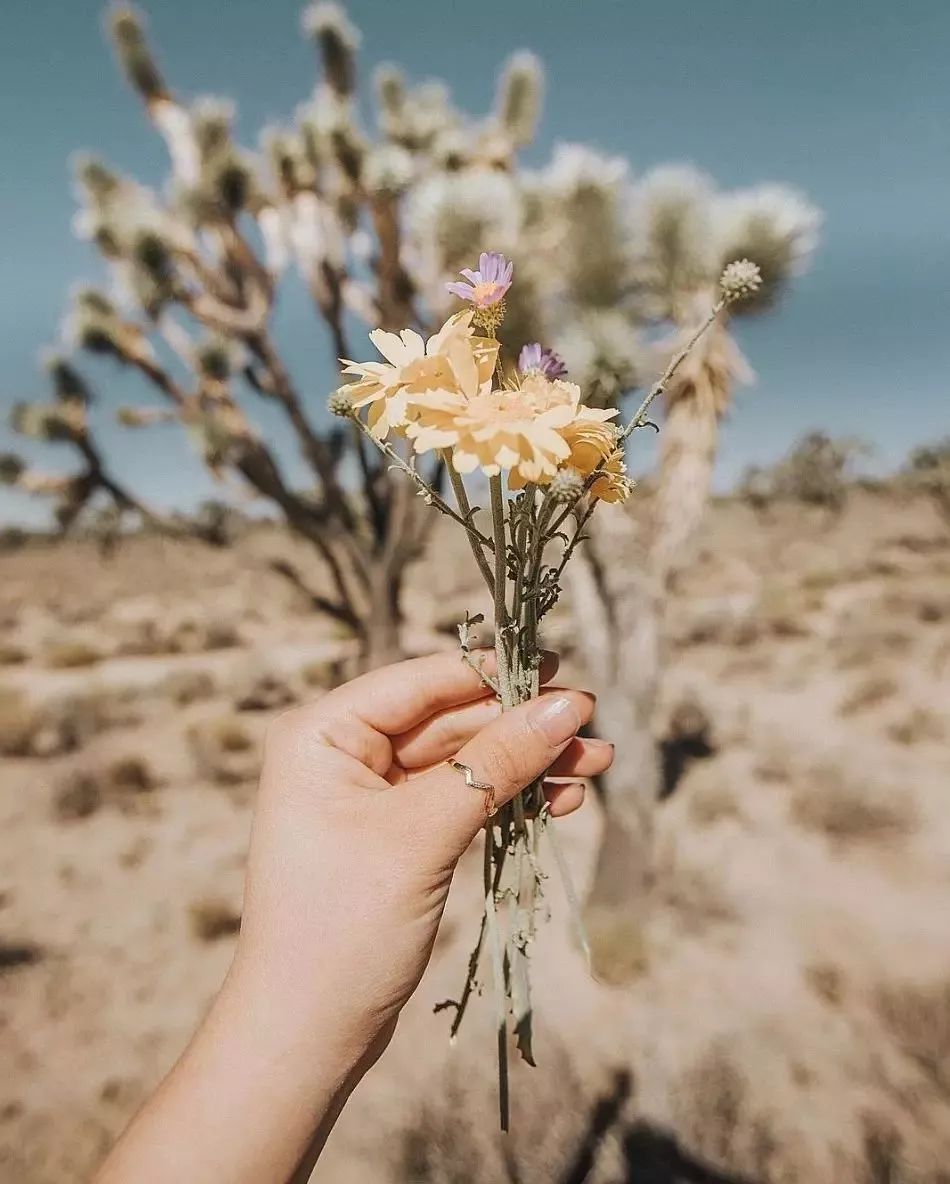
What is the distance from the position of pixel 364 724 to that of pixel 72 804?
254 inches

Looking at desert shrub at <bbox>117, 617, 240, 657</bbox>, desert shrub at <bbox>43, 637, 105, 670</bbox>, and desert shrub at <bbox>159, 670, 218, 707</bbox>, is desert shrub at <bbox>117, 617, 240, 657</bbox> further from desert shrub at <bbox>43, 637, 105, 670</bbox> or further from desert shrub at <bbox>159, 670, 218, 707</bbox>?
desert shrub at <bbox>159, 670, 218, 707</bbox>

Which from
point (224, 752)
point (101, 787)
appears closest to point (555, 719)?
point (101, 787)

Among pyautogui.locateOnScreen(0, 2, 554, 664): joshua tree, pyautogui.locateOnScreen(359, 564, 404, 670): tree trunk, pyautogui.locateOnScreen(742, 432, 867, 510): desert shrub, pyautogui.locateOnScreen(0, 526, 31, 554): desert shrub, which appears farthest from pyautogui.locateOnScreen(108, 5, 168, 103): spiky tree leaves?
pyautogui.locateOnScreen(0, 526, 31, 554): desert shrub

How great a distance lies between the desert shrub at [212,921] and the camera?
186 inches

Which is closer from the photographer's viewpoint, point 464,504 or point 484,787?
point 464,504

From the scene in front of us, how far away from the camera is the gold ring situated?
1.18m

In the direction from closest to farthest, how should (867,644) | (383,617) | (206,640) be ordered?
(383,617) → (867,644) → (206,640)

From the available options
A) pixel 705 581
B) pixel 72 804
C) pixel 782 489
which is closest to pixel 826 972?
pixel 72 804

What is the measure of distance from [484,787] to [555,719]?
16 centimetres

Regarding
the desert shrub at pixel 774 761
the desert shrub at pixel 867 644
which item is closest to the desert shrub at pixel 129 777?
the desert shrub at pixel 774 761

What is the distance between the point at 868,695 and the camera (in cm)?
833

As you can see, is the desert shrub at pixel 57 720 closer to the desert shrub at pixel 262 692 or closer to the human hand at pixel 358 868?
the desert shrub at pixel 262 692

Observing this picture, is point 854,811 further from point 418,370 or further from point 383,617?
point 418,370

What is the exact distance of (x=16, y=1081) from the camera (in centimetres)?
358
